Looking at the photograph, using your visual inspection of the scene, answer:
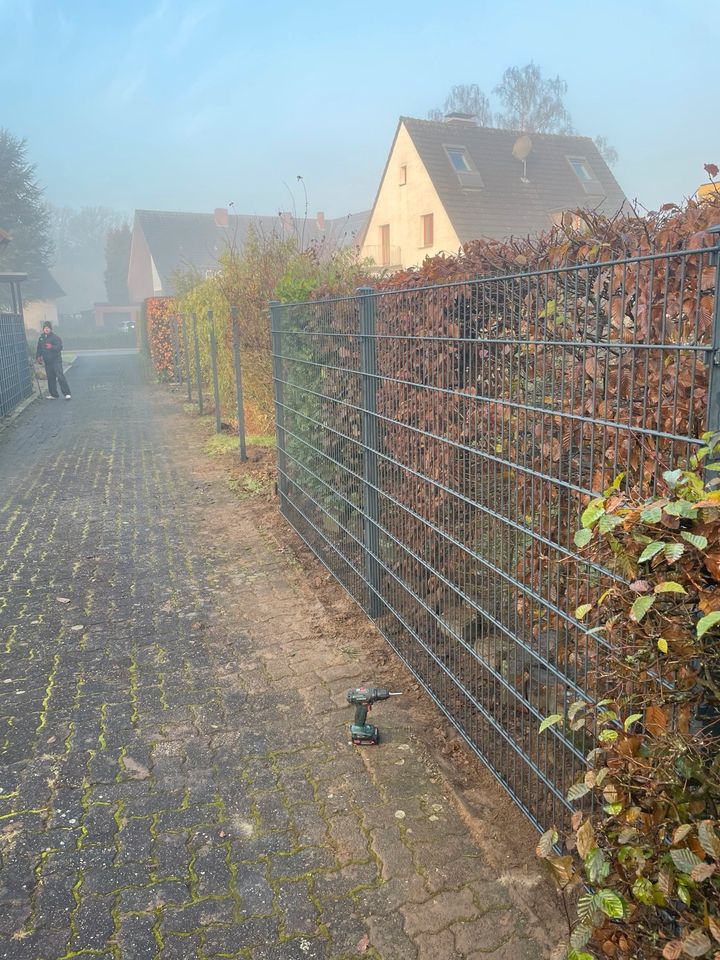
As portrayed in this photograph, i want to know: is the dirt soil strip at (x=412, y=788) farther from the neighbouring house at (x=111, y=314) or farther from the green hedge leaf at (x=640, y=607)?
the neighbouring house at (x=111, y=314)

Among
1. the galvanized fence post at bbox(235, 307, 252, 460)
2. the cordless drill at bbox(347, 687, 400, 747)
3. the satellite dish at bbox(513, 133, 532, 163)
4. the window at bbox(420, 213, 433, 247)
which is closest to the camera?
the cordless drill at bbox(347, 687, 400, 747)

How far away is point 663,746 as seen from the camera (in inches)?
69.9

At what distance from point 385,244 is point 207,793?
33534 millimetres

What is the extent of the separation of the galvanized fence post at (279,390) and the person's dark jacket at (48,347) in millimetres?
12177

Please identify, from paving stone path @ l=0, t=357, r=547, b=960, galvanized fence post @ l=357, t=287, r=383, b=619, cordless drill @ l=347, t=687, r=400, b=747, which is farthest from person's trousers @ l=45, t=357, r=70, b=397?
cordless drill @ l=347, t=687, r=400, b=747

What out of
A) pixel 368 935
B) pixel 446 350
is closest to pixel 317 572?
pixel 446 350

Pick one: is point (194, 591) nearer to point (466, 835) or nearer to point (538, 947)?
point (466, 835)

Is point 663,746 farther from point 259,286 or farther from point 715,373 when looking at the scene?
point 259,286

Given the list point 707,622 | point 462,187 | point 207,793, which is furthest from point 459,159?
point 707,622

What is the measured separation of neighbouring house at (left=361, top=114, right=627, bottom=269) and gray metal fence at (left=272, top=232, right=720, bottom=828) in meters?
26.8

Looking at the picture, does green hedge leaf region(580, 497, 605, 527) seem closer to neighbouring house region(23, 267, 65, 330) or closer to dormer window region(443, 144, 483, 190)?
dormer window region(443, 144, 483, 190)

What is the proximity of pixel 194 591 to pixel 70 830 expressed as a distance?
109 inches

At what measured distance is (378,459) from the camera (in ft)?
14.7

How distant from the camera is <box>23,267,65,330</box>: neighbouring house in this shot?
166 feet
